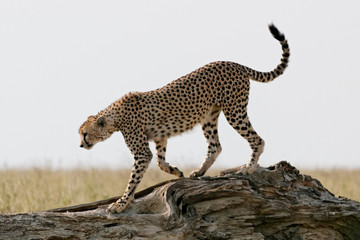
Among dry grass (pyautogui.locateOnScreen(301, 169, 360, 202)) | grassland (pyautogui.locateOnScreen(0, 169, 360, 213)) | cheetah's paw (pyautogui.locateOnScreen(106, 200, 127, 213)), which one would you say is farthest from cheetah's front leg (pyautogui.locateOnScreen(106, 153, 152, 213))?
dry grass (pyautogui.locateOnScreen(301, 169, 360, 202))

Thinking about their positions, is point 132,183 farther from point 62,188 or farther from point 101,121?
point 62,188

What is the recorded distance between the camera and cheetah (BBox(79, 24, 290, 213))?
656 cm

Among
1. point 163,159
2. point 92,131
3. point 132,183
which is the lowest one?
point 132,183

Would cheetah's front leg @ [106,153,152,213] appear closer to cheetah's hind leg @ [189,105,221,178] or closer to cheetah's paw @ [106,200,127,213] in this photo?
cheetah's paw @ [106,200,127,213]

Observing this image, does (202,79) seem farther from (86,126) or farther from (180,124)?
(86,126)

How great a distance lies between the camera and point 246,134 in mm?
6754

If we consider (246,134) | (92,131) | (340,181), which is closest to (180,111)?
(246,134)

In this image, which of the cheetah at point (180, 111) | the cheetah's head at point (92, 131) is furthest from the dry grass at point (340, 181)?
the cheetah's head at point (92, 131)

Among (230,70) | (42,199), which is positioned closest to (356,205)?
(230,70)

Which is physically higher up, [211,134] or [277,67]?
[277,67]

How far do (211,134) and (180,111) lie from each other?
0.57 metres

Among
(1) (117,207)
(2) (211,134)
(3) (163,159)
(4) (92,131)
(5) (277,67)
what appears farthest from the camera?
(5) (277,67)

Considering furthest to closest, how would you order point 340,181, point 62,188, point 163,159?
point 340,181
point 62,188
point 163,159

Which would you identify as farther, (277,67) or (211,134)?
(277,67)
